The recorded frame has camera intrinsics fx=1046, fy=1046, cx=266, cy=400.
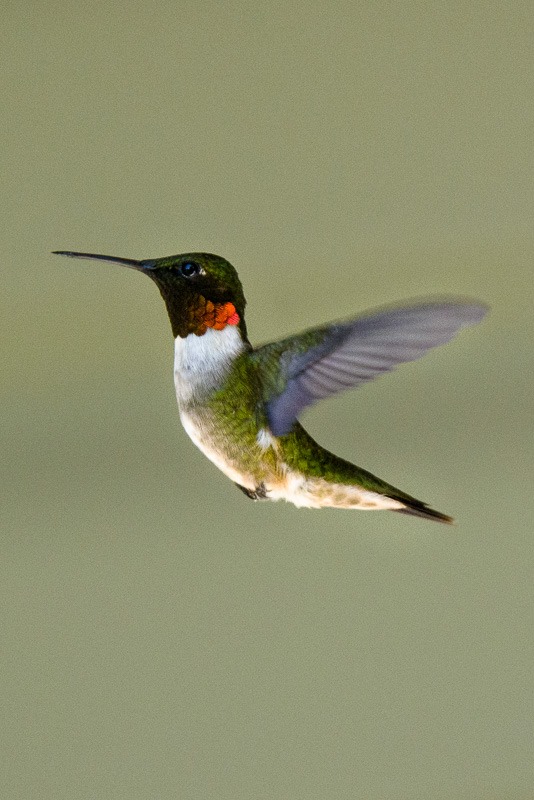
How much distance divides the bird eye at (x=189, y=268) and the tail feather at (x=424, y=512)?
0.21 m

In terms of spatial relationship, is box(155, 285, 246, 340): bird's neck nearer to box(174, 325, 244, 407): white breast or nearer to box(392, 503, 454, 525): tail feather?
box(174, 325, 244, 407): white breast

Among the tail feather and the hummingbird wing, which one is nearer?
the hummingbird wing

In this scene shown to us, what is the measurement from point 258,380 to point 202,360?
46 mm

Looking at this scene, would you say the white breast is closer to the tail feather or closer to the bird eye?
the bird eye

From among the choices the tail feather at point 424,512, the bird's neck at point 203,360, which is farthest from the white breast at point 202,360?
the tail feather at point 424,512

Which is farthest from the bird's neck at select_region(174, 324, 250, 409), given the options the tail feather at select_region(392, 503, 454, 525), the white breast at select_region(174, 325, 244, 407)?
the tail feather at select_region(392, 503, 454, 525)

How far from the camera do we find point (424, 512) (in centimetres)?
70

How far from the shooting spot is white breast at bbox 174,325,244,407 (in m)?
0.66

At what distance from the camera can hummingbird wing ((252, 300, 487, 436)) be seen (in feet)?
1.79

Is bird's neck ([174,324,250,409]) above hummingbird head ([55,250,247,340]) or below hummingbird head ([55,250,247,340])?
below

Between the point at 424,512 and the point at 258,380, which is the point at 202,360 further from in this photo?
the point at 424,512

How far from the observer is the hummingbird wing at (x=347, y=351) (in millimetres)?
547

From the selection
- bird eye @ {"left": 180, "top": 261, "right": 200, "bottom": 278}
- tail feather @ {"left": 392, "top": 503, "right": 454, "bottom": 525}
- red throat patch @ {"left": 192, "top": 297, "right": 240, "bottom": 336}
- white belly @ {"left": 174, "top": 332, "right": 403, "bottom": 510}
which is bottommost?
tail feather @ {"left": 392, "top": 503, "right": 454, "bottom": 525}

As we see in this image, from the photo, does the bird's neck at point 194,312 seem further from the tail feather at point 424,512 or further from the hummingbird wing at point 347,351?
the tail feather at point 424,512
